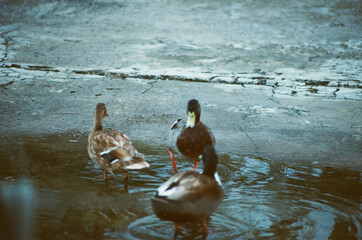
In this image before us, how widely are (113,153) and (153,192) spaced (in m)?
0.53

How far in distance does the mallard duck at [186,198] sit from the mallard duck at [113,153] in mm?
973

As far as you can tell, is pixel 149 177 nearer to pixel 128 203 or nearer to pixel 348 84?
pixel 128 203

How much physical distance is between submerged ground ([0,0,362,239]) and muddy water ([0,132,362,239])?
17 mm

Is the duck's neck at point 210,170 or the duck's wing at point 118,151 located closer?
the duck's neck at point 210,170

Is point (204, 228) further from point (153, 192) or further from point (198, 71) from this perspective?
point (198, 71)

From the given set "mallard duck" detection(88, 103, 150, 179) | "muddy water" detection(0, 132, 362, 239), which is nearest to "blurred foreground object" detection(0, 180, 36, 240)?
"muddy water" detection(0, 132, 362, 239)

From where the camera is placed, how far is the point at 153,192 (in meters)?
4.29

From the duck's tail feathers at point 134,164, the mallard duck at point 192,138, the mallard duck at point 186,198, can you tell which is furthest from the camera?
the mallard duck at point 192,138

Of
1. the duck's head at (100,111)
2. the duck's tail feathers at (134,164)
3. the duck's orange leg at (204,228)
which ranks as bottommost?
Result: the duck's orange leg at (204,228)

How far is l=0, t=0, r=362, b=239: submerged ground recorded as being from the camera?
4.09 m

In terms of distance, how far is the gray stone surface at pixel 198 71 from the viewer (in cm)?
593

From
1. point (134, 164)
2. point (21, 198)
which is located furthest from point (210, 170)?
point (21, 198)

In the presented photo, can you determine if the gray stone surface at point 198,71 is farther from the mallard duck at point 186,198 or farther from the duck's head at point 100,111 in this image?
the mallard duck at point 186,198

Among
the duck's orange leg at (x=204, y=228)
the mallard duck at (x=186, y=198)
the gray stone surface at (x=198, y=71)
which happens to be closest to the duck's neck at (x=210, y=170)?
the mallard duck at (x=186, y=198)
